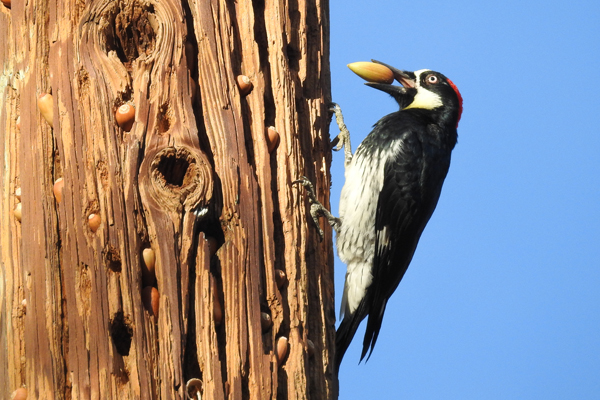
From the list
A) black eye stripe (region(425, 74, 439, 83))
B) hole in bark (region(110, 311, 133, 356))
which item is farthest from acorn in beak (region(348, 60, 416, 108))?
hole in bark (region(110, 311, 133, 356))

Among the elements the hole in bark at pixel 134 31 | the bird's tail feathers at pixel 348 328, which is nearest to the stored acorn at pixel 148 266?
the hole in bark at pixel 134 31

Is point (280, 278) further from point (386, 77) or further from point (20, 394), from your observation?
point (386, 77)

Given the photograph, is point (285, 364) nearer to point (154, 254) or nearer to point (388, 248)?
point (154, 254)

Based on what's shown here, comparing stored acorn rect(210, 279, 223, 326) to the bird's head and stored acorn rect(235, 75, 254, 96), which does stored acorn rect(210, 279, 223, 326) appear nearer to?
stored acorn rect(235, 75, 254, 96)

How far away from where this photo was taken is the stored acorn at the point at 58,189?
6.25ft

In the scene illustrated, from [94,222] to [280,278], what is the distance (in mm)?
585

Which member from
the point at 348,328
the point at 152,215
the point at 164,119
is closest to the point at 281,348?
the point at 152,215

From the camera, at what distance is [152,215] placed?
1847 mm

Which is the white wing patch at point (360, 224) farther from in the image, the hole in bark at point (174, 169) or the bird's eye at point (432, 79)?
the hole in bark at point (174, 169)

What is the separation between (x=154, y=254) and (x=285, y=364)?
52 cm

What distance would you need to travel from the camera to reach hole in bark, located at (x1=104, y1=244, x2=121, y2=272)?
5.99 feet

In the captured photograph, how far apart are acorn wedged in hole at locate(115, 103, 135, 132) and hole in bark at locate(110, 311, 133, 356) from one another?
538 millimetres

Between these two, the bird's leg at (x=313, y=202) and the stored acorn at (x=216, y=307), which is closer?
the stored acorn at (x=216, y=307)

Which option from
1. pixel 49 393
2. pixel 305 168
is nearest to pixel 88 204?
pixel 49 393
